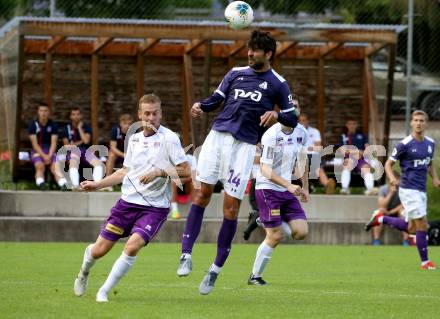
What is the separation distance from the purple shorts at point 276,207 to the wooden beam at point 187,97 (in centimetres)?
988

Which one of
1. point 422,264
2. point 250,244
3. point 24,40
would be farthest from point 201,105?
point 24,40

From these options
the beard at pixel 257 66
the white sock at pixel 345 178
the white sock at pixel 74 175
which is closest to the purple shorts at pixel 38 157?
the white sock at pixel 74 175

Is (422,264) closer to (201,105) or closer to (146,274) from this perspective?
(146,274)

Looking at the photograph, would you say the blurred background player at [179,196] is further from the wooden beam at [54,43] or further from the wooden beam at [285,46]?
the wooden beam at [285,46]

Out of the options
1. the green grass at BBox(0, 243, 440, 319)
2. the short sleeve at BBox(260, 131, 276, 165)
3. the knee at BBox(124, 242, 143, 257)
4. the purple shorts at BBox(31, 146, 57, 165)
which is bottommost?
the green grass at BBox(0, 243, 440, 319)

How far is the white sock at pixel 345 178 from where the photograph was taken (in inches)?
852

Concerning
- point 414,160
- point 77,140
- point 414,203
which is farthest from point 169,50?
point 414,203

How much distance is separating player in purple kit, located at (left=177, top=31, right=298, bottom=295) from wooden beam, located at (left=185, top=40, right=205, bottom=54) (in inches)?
476

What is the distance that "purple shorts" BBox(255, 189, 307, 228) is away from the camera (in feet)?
41.6

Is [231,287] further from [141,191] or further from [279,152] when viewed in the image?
[141,191]

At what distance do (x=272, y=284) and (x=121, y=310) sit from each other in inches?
136

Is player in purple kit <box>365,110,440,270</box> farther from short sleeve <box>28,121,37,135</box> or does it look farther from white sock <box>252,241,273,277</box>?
short sleeve <box>28,121,37,135</box>

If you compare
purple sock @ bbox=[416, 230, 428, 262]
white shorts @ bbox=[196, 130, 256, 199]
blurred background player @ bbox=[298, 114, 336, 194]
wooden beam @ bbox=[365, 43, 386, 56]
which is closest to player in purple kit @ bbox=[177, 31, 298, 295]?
white shorts @ bbox=[196, 130, 256, 199]

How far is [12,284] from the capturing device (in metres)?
11.5
